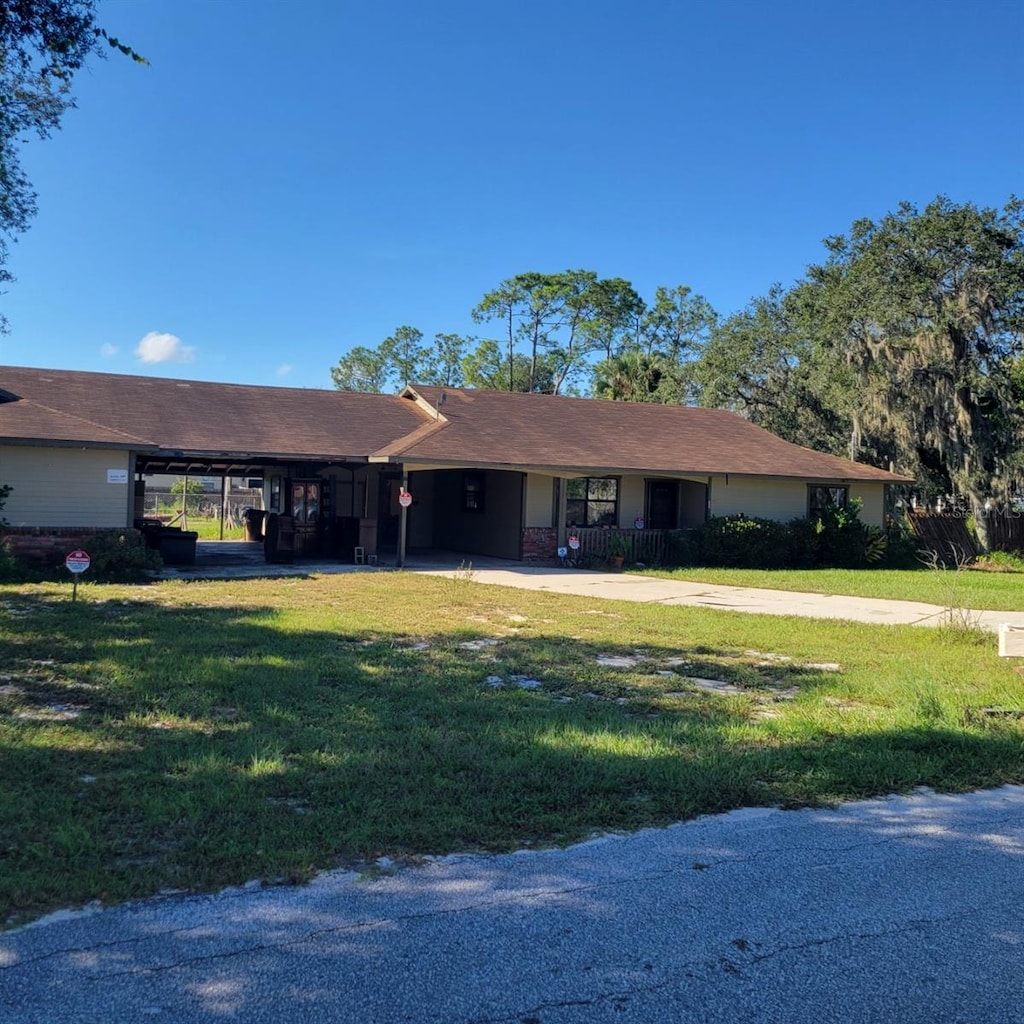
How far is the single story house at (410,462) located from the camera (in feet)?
56.4

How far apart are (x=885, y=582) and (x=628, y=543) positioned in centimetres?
589

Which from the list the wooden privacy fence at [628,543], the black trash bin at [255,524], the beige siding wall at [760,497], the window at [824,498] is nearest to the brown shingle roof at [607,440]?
the beige siding wall at [760,497]

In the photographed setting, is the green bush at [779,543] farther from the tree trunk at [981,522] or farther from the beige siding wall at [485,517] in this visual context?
the tree trunk at [981,522]

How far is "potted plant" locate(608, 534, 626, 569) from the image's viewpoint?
69.6 ft

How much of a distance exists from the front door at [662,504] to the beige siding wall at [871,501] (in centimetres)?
541

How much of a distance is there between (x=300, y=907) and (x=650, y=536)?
63.6 feet

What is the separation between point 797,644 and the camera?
10453mm

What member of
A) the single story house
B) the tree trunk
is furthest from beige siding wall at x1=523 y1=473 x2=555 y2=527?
the tree trunk

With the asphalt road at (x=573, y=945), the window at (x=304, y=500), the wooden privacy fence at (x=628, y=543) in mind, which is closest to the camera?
the asphalt road at (x=573, y=945)

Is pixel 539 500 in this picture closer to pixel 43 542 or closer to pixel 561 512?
pixel 561 512

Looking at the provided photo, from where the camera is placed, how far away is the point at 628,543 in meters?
21.9

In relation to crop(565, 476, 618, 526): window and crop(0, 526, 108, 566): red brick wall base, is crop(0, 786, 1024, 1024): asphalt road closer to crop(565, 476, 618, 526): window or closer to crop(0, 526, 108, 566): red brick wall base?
crop(0, 526, 108, 566): red brick wall base

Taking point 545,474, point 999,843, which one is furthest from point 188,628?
point 545,474

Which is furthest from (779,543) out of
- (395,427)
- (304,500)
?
(304,500)
